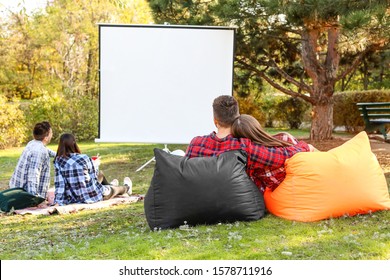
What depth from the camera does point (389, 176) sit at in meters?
6.54

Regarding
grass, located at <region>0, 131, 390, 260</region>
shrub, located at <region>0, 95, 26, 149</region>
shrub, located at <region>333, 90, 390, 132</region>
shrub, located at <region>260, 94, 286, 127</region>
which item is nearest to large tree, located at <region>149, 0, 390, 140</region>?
shrub, located at <region>333, 90, 390, 132</region>

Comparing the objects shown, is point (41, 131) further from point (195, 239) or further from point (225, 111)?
point (195, 239)

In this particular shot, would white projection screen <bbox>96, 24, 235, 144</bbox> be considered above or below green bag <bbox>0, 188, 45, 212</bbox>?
above

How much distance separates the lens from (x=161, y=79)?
7.52m

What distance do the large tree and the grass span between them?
9.18 feet

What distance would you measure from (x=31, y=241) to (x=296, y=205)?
1.86 meters

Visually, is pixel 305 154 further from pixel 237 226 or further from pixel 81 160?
pixel 81 160

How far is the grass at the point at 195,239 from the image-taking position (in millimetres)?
3096

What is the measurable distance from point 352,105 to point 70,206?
9.73 m

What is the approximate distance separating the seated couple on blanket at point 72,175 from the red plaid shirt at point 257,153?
1491 mm

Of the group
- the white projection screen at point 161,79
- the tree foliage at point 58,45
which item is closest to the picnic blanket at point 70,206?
the white projection screen at point 161,79

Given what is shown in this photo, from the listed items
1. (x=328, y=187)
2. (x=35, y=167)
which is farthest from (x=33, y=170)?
(x=328, y=187)

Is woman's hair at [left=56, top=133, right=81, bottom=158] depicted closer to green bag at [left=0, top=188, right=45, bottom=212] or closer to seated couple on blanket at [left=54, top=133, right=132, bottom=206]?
seated couple on blanket at [left=54, top=133, right=132, bottom=206]

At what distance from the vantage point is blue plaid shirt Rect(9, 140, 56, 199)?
5.27 m
